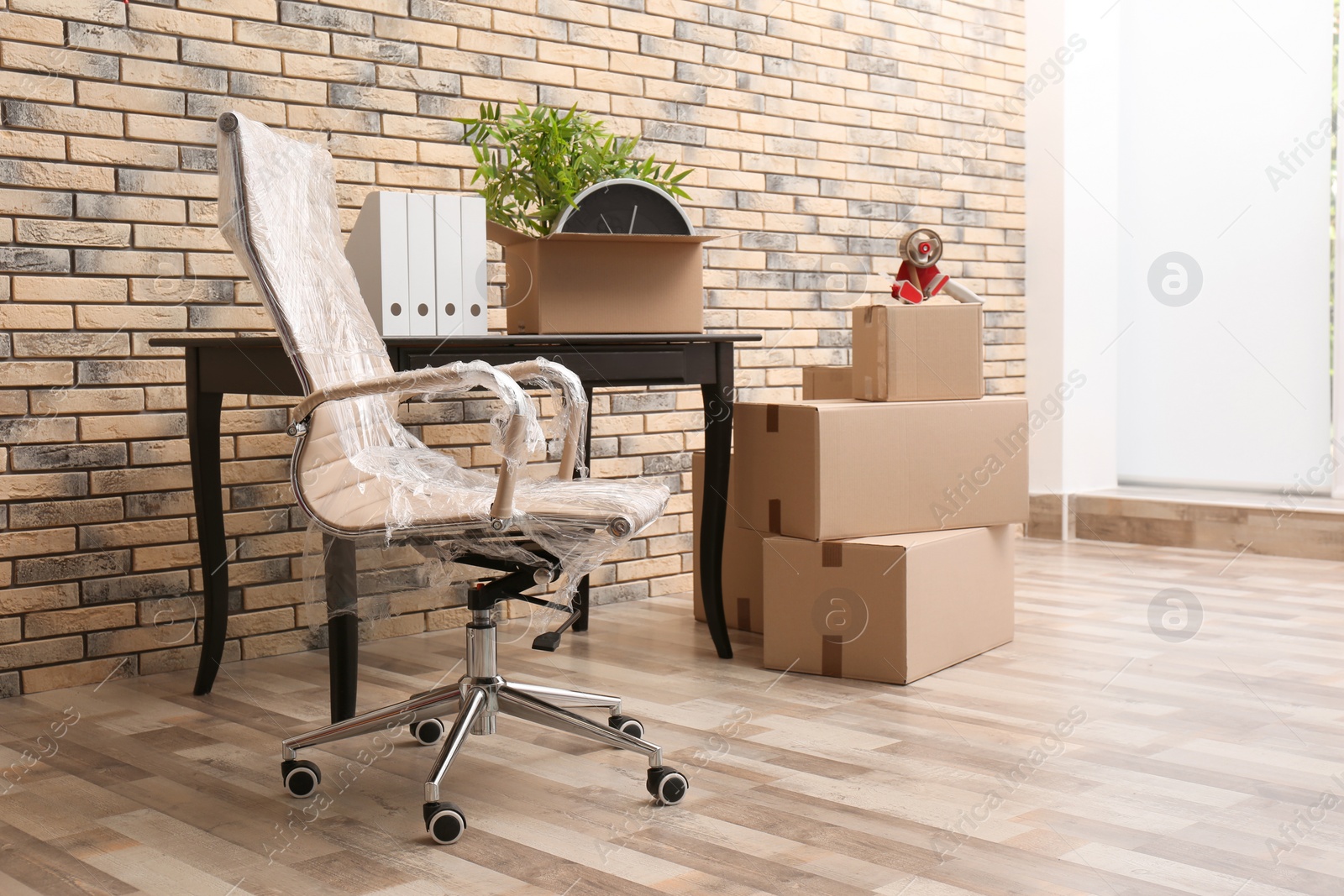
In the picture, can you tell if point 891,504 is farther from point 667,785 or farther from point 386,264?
point 386,264

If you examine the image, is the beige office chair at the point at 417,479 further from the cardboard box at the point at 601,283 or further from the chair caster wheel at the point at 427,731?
the cardboard box at the point at 601,283

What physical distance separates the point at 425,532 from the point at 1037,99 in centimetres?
379

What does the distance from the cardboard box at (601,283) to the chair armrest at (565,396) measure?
1.23 ft

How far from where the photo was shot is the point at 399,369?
2219 millimetres

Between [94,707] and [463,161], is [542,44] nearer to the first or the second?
[463,161]

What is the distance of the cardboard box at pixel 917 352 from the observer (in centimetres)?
273

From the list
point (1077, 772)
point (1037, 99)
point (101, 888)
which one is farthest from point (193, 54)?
point (1037, 99)

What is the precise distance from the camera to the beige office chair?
1741mm

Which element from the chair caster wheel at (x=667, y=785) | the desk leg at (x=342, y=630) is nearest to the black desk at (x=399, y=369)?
the desk leg at (x=342, y=630)

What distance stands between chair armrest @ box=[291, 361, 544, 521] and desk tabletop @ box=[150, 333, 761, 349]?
425mm

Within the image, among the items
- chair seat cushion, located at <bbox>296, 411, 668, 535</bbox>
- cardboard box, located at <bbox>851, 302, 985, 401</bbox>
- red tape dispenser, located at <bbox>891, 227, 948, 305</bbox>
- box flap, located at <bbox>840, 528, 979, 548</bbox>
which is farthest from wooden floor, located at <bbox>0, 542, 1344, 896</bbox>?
red tape dispenser, located at <bbox>891, 227, 948, 305</bbox>

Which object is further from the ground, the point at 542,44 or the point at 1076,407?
the point at 542,44

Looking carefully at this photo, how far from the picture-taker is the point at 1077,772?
1972mm

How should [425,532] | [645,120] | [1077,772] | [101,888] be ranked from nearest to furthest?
1. [101,888]
2. [425,532]
3. [1077,772]
4. [645,120]
